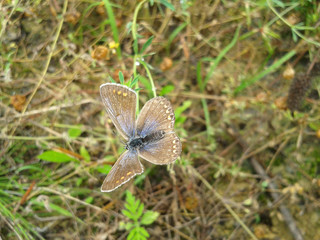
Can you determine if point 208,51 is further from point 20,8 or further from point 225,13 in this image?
point 20,8

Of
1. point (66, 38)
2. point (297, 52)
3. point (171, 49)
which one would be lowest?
point (297, 52)

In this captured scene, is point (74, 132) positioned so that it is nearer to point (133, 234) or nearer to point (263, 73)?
point (133, 234)

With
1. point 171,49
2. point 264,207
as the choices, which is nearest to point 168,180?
point 264,207

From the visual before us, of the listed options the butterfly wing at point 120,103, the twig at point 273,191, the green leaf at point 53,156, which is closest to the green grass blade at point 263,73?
the twig at point 273,191

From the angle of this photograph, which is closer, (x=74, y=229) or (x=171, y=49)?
(x=74, y=229)

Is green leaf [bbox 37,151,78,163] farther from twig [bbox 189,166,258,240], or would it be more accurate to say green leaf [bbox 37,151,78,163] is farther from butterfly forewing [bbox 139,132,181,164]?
twig [bbox 189,166,258,240]

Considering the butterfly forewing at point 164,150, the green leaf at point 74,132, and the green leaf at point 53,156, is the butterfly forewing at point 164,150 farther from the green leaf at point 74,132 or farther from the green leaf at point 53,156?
Answer: the green leaf at point 74,132

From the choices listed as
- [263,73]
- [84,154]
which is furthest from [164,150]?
[263,73]

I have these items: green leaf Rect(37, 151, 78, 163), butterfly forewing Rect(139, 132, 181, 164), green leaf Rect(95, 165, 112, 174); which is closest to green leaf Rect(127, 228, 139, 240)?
green leaf Rect(95, 165, 112, 174)
